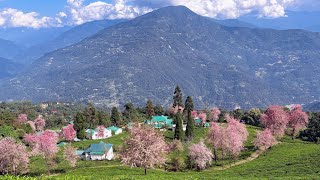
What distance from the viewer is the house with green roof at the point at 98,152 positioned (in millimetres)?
83562

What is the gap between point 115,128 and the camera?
12669 centimetres

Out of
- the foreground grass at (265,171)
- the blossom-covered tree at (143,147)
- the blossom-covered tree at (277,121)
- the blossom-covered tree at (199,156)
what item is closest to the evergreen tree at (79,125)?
the foreground grass at (265,171)

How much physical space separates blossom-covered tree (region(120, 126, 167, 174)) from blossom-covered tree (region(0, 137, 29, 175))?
21613 mm

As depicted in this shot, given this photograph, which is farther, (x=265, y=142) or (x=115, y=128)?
(x=115, y=128)

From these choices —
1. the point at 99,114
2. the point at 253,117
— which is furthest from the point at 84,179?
the point at 253,117

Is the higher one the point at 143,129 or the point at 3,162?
the point at 143,129

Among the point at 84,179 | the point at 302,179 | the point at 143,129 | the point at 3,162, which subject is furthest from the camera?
the point at 3,162

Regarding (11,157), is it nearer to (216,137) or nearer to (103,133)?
(216,137)

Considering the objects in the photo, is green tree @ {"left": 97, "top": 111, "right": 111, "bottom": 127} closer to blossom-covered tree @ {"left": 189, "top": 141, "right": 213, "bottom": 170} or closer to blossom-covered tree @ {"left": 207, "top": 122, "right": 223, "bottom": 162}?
blossom-covered tree @ {"left": 207, "top": 122, "right": 223, "bottom": 162}

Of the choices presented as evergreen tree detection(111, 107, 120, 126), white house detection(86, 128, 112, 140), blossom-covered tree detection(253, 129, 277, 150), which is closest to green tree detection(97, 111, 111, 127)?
evergreen tree detection(111, 107, 120, 126)

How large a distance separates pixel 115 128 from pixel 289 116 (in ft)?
197

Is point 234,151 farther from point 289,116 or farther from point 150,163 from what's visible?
point 289,116

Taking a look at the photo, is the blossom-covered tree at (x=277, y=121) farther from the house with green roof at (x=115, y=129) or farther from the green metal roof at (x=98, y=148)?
the house with green roof at (x=115, y=129)

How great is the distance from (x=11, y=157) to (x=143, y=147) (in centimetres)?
2559
